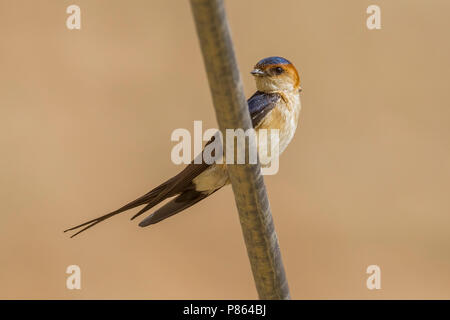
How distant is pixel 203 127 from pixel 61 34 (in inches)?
32.9

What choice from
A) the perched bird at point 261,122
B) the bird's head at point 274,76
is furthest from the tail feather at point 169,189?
the bird's head at point 274,76

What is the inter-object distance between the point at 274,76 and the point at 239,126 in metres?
0.96

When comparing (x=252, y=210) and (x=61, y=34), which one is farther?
(x=61, y=34)

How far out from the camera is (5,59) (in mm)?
3525

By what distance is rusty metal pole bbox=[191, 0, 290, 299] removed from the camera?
46.6 inches

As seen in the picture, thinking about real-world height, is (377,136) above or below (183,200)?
above

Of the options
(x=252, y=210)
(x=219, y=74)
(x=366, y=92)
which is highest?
(x=366, y=92)

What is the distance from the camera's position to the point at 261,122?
2143mm

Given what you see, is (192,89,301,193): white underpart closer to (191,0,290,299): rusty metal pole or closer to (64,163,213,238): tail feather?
(64,163,213,238): tail feather
